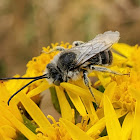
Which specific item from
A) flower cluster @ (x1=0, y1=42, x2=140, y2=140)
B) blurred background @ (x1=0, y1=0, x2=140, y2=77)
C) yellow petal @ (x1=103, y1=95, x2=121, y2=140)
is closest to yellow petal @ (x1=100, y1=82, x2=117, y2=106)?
flower cluster @ (x1=0, y1=42, x2=140, y2=140)

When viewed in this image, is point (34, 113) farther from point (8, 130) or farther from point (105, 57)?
point (105, 57)

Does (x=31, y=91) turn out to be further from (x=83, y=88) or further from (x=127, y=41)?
(x=127, y=41)

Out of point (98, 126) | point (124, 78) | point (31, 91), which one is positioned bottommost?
point (98, 126)

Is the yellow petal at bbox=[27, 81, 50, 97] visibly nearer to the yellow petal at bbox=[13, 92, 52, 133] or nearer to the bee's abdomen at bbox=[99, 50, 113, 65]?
the yellow petal at bbox=[13, 92, 52, 133]

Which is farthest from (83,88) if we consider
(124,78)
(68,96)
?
(124,78)

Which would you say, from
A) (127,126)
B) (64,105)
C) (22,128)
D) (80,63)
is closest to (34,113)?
(22,128)

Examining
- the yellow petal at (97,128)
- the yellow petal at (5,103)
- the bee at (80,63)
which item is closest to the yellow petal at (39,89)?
the bee at (80,63)

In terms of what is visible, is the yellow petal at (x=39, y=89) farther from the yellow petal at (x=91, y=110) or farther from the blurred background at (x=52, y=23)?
the blurred background at (x=52, y=23)
